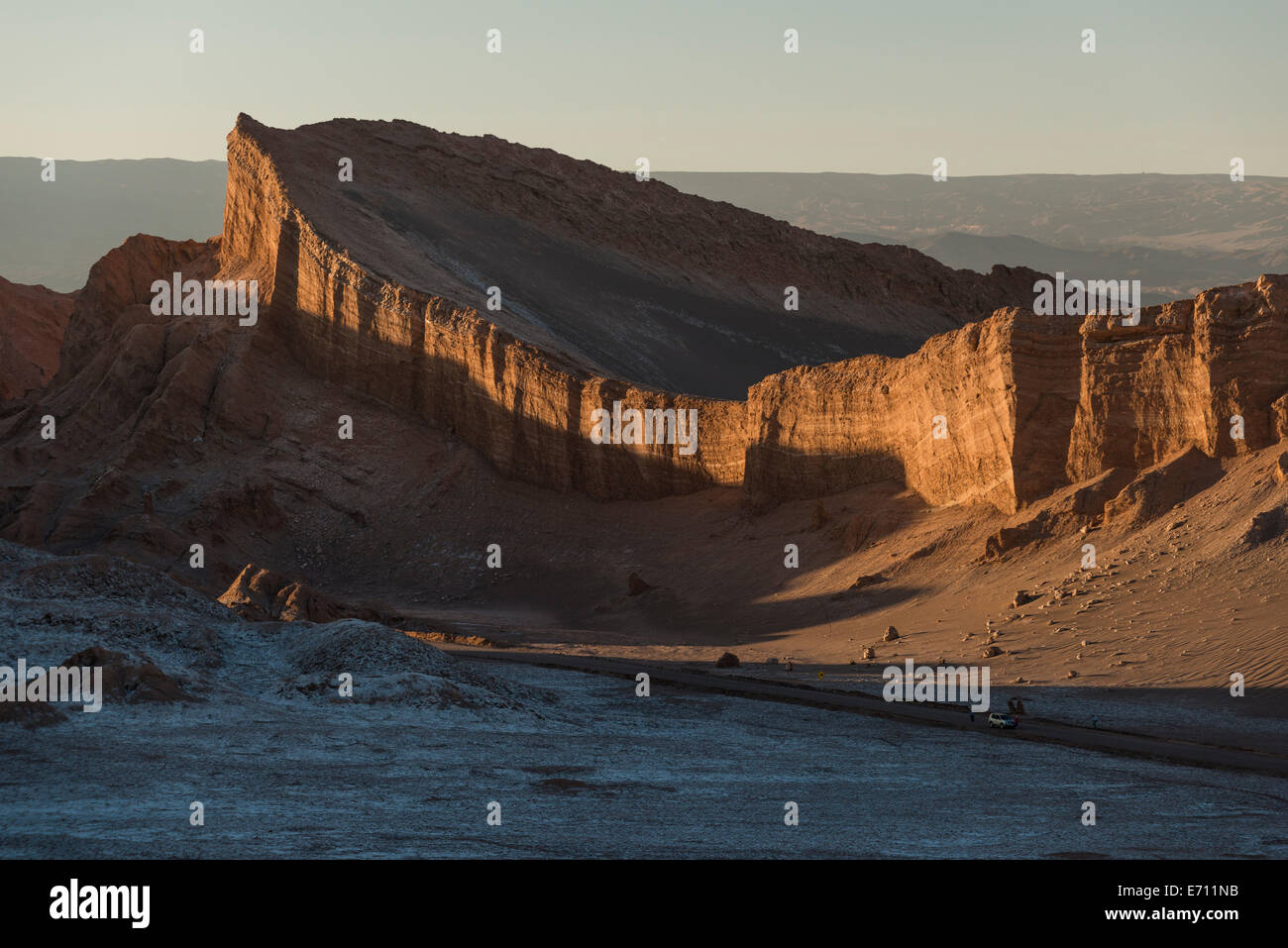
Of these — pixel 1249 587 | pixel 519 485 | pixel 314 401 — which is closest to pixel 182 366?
pixel 314 401

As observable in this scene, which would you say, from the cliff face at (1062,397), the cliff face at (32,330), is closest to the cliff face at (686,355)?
the cliff face at (1062,397)

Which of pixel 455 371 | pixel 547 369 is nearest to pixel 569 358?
pixel 547 369

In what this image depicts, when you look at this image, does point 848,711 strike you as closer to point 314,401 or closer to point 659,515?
point 659,515

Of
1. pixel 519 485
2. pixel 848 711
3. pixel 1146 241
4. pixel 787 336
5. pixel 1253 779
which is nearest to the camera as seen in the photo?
pixel 1253 779

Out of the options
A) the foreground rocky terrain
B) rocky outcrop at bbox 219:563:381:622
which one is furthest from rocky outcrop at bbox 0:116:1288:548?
the foreground rocky terrain

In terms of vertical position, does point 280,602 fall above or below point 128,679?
above

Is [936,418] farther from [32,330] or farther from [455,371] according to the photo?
[32,330]

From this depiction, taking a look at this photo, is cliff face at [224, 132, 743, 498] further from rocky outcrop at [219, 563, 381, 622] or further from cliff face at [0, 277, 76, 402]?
cliff face at [0, 277, 76, 402]

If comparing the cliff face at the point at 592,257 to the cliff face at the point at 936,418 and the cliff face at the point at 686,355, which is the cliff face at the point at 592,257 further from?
the cliff face at the point at 936,418

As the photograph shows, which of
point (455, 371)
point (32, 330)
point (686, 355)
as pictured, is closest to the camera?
point (455, 371)

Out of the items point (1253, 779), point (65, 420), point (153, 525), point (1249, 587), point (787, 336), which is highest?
point (787, 336)

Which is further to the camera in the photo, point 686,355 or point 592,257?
point 592,257
